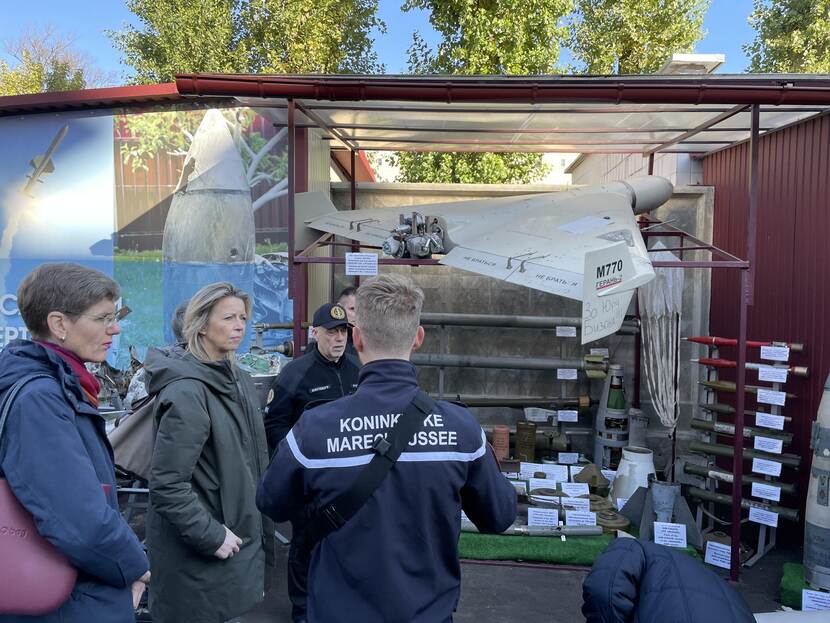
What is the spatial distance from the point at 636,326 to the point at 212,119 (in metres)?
5.12

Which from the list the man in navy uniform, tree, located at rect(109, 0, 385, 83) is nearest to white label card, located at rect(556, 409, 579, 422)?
the man in navy uniform

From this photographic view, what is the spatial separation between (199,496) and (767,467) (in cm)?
424

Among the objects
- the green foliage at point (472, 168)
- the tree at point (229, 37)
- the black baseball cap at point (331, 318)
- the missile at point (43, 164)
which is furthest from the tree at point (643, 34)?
Answer: the black baseball cap at point (331, 318)

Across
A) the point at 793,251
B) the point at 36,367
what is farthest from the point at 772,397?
the point at 36,367

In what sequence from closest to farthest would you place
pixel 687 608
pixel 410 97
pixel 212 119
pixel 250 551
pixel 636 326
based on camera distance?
pixel 687 608, pixel 250 551, pixel 410 97, pixel 636 326, pixel 212 119

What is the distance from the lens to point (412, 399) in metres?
1.64

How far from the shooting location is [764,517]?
15.6 feet

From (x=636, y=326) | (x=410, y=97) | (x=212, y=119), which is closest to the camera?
(x=410, y=97)

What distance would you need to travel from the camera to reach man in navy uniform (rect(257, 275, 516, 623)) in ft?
5.22

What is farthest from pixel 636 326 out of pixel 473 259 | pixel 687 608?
pixel 687 608

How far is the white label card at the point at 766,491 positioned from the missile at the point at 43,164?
782 centimetres

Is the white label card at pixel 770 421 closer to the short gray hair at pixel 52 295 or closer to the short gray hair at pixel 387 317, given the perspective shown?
the short gray hair at pixel 387 317

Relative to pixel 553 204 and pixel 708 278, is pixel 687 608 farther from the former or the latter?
pixel 708 278

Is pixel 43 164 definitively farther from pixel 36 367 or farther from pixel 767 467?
pixel 767 467
